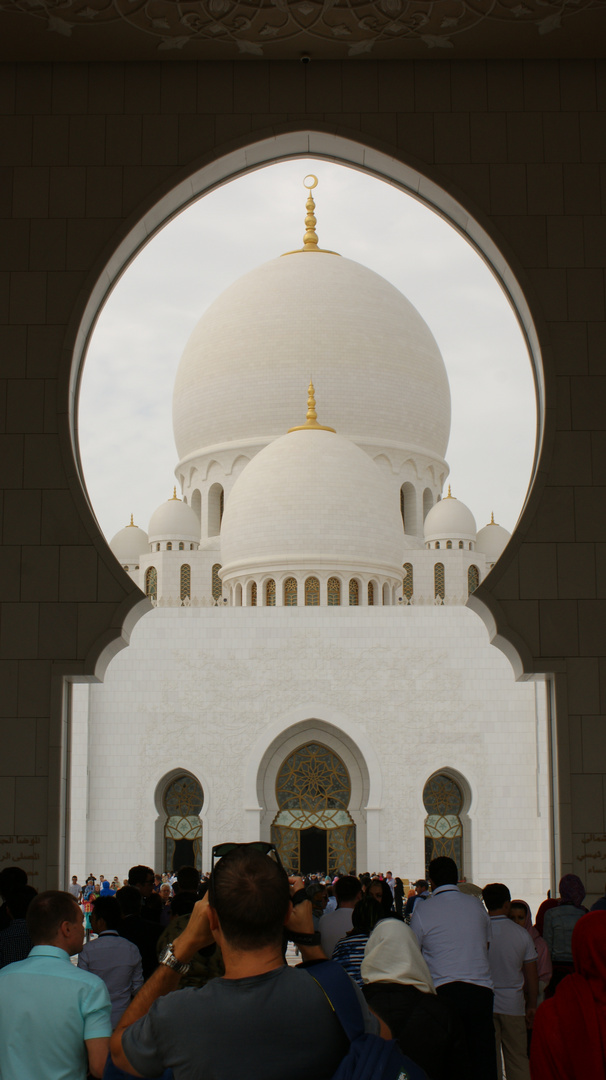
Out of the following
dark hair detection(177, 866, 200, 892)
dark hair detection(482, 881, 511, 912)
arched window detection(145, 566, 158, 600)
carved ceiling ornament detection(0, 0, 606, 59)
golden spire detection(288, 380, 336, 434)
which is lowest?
dark hair detection(482, 881, 511, 912)

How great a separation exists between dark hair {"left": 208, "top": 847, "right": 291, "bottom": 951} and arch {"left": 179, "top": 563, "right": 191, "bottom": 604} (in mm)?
26816

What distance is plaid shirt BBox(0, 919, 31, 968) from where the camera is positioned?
3229 mm

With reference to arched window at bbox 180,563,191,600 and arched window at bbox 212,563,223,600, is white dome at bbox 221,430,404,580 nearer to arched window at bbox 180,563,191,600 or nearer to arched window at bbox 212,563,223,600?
arched window at bbox 212,563,223,600

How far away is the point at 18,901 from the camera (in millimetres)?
3533

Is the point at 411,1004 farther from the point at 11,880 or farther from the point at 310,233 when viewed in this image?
the point at 310,233

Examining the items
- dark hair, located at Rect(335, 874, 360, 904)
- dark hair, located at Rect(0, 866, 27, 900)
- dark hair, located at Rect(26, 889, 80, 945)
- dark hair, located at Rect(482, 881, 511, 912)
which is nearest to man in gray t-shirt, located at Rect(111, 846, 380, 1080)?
dark hair, located at Rect(26, 889, 80, 945)

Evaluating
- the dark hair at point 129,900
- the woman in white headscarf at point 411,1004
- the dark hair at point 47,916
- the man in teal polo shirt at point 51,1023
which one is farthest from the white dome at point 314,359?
the man in teal polo shirt at point 51,1023

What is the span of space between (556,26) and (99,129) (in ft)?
7.33

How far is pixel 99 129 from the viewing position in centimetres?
570

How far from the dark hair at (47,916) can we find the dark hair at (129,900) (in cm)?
151

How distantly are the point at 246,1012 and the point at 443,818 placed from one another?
17426 mm

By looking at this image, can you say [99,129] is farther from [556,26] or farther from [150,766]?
[150,766]

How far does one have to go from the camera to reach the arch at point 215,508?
29531mm

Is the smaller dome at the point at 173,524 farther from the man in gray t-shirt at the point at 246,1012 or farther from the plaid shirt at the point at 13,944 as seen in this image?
the man in gray t-shirt at the point at 246,1012
